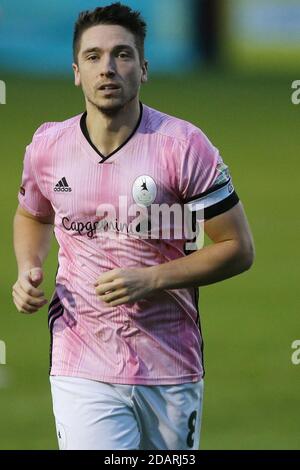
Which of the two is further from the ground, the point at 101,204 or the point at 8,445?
the point at 101,204

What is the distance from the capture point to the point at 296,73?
34.4m

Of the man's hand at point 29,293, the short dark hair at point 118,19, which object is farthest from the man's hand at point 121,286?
the short dark hair at point 118,19

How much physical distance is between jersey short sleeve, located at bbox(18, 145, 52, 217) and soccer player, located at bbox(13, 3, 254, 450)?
115mm

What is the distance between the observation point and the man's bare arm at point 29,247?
7398mm

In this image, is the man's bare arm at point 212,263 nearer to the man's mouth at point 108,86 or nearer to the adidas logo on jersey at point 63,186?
the adidas logo on jersey at point 63,186

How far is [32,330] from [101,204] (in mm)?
9188

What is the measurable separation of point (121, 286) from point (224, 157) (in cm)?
2189

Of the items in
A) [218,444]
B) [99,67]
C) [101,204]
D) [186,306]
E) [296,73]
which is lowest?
[218,444]

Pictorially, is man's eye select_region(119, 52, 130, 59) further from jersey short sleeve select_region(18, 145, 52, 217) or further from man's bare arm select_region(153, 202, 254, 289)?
man's bare arm select_region(153, 202, 254, 289)

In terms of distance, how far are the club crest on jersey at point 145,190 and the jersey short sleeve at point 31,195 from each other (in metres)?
0.63

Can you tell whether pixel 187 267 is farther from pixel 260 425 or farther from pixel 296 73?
pixel 296 73

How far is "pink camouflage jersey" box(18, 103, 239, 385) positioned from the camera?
737cm
